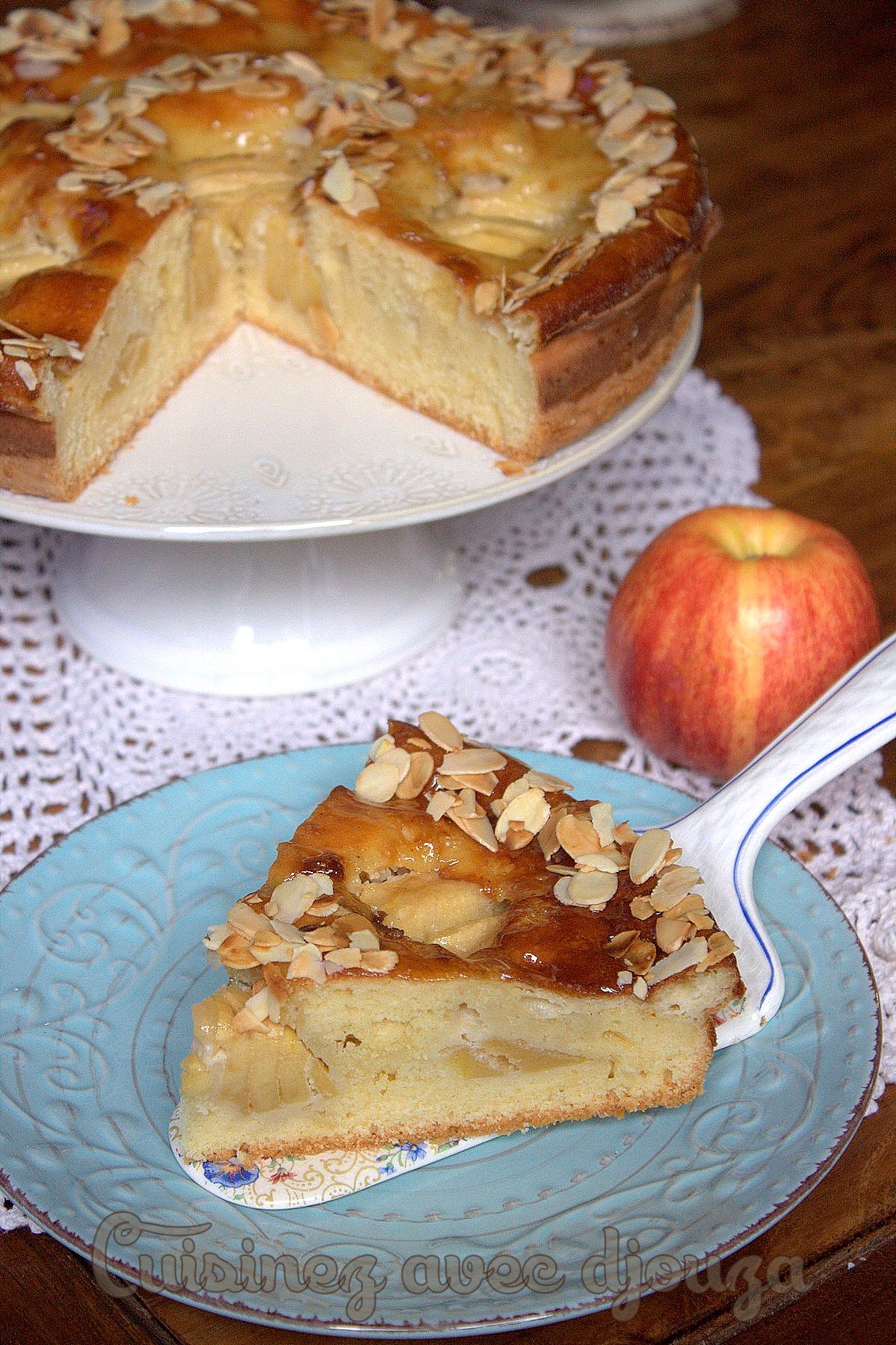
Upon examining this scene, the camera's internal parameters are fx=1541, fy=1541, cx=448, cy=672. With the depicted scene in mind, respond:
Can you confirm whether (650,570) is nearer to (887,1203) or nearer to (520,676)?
(520,676)

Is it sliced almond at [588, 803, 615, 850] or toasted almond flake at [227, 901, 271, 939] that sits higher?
toasted almond flake at [227, 901, 271, 939]

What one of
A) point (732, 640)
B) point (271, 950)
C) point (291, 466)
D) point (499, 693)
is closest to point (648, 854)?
point (271, 950)

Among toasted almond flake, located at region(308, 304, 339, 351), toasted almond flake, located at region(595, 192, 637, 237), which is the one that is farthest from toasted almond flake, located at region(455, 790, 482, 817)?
toasted almond flake, located at region(308, 304, 339, 351)

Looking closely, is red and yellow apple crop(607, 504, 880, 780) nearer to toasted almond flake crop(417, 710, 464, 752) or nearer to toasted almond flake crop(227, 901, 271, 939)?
toasted almond flake crop(417, 710, 464, 752)

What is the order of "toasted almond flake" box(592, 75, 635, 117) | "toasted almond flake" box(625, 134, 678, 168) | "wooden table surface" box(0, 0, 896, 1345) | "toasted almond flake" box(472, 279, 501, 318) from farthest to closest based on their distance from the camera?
1. "toasted almond flake" box(592, 75, 635, 117)
2. "toasted almond flake" box(625, 134, 678, 168)
3. "toasted almond flake" box(472, 279, 501, 318)
4. "wooden table surface" box(0, 0, 896, 1345)

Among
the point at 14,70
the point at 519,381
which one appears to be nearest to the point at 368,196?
the point at 519,381

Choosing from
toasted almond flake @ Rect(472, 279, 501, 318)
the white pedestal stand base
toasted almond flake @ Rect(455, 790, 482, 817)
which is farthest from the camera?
the white pedestal stand base

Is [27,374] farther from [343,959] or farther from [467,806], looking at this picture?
[343,959]
